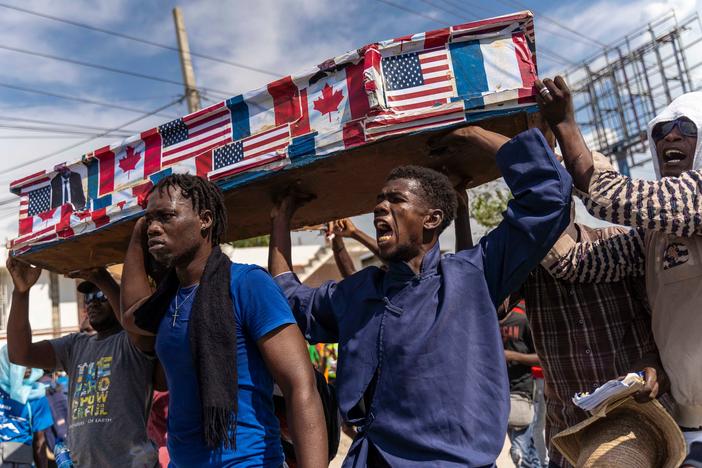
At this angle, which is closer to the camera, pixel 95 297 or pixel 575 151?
pixel 575 151

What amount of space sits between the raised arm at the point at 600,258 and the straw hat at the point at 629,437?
0.54 m

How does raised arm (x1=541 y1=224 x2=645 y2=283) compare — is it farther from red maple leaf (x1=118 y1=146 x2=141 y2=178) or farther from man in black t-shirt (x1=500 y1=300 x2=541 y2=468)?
man in black t-shirt (x1=500 y1=300 x2=541 y2=468)

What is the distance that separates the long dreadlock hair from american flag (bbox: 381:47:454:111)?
0.76 m

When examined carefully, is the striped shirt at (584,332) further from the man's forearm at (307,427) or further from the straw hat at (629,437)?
the man's forearm at (307,427)

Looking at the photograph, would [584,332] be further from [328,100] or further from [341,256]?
[341,256]

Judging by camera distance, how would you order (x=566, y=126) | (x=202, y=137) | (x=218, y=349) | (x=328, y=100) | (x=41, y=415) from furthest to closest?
(x=41, y=415), (x=202, y=137), (x=328, y=100), (x=566, y=126), (x=218, y=349)

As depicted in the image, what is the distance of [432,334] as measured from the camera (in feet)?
6.66

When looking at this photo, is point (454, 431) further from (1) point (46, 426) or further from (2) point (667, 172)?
(1) point (46, 426)

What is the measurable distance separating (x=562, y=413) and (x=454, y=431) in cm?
98

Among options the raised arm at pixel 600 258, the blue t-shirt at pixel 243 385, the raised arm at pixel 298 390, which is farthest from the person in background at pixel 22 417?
the raised arm at pixel 600 258

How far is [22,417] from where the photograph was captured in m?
5.85

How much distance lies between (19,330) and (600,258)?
2913 mm

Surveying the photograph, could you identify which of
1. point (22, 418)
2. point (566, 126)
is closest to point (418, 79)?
point (566, 126)

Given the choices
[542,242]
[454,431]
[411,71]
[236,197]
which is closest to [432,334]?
[454,431]
